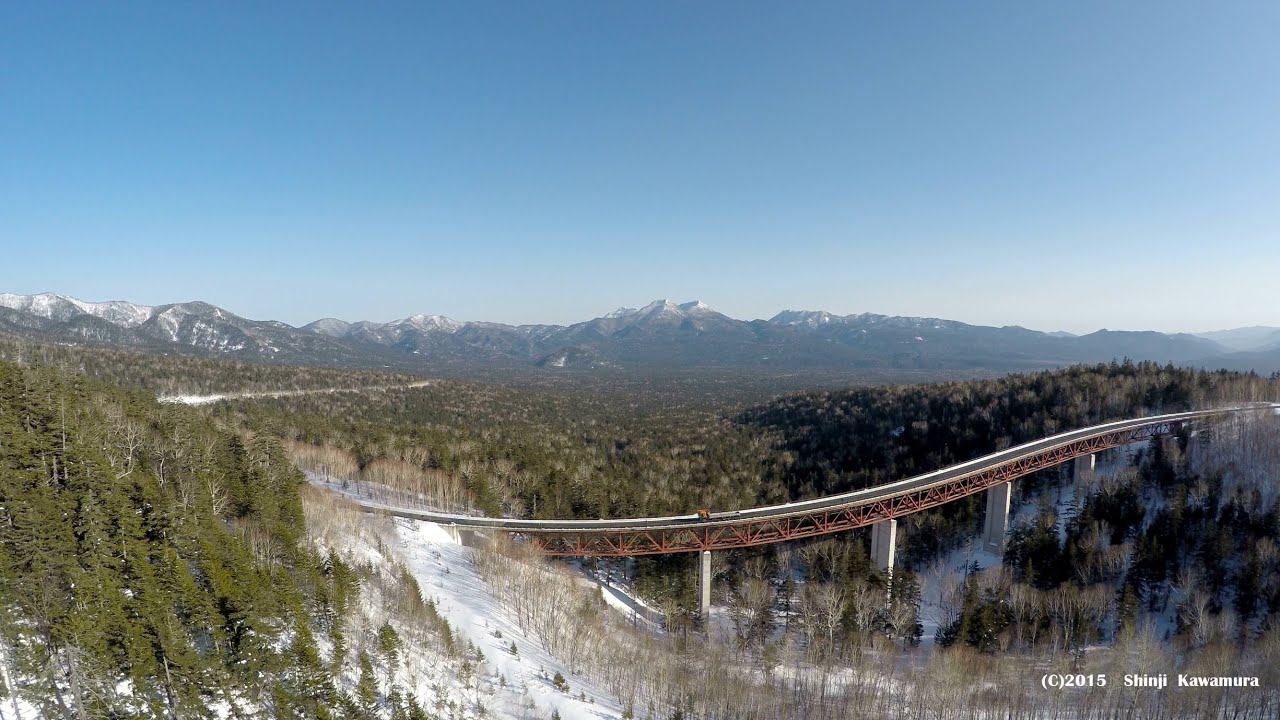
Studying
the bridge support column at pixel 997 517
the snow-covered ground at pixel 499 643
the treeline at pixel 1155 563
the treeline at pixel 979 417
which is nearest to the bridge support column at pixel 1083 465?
the treeline at pixel 1155 563

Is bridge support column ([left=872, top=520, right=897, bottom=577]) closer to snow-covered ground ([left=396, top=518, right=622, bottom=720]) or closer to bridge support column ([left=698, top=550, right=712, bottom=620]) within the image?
bridge support column ([left=698, top=550, right=712, bottom=620])

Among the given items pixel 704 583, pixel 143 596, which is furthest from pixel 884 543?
→ pixel 143 596

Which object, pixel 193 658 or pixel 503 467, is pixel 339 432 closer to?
pixel 503 467

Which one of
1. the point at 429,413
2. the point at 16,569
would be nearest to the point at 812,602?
the point at 16,569

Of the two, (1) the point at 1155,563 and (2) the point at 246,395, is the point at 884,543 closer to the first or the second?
(1) the point at 1155,563

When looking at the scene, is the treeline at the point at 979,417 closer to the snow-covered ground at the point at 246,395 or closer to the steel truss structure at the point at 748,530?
the steel truss structure at the point at 748,530

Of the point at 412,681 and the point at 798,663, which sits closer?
the point at 412,681
